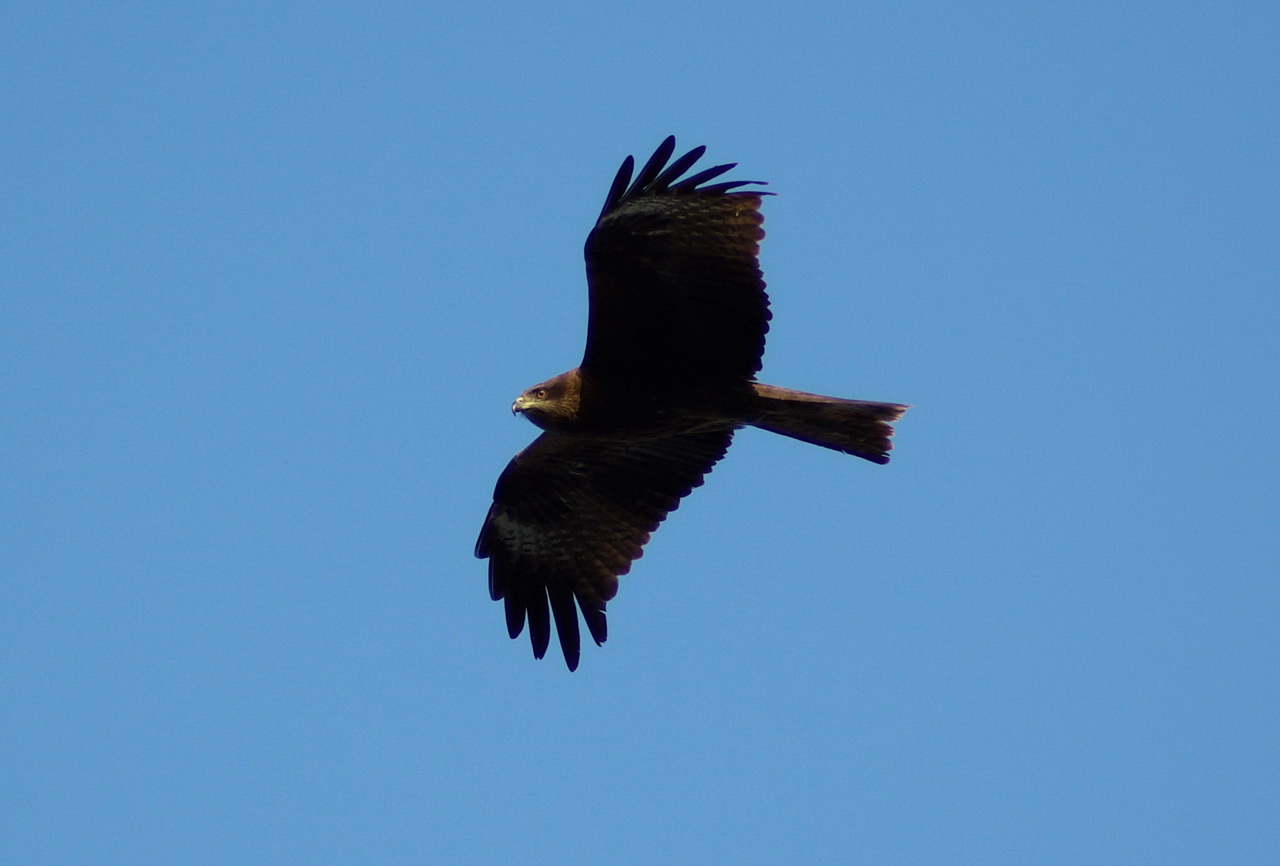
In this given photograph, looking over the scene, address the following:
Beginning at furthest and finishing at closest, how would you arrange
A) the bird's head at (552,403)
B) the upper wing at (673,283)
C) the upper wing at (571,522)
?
the upper wing at (571,522)
the bird's head at (552,403)
the upper wing at (673,283)

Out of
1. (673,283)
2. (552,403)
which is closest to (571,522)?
(552,403)

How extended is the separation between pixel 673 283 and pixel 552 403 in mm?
983

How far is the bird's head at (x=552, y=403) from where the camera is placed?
9.47 metres

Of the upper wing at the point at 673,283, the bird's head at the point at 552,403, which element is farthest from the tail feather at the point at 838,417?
the bird's head at the point at 552,403

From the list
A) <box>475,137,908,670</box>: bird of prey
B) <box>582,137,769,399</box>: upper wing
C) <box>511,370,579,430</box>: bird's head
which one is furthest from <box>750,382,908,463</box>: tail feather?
<box>511,370,579,430</box>: bird's head

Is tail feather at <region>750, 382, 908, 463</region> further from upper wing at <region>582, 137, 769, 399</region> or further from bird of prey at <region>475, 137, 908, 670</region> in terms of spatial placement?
upper wing at <region>582, 137, 769, 399</region>

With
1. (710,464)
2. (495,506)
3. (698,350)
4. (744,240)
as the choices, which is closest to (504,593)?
(495,506)

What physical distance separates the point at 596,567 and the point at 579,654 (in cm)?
55

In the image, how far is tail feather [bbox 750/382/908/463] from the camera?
30.2 ft

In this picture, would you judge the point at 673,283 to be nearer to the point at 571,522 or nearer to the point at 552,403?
the point at 552,403

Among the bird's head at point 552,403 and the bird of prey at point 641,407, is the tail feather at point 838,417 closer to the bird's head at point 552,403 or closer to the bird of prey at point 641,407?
the bird of prey at point 641,407

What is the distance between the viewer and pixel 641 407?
952 cm

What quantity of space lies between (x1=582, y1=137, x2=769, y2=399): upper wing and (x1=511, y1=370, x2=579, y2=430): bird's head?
0.15 m

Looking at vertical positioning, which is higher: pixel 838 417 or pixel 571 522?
pixel 571 522
